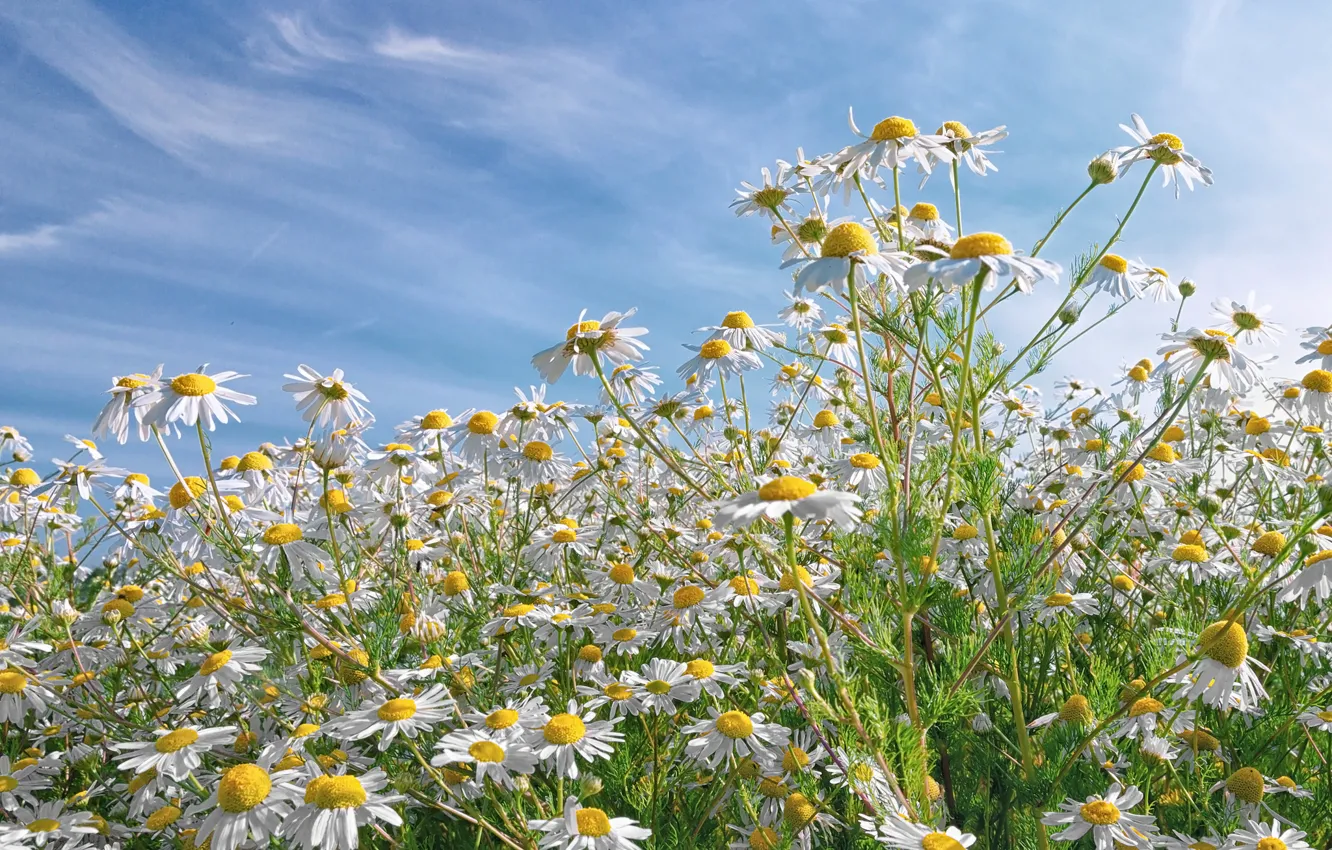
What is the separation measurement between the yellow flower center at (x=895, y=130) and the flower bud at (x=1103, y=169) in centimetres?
55

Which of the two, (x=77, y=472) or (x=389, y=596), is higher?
(x=77, y=472)

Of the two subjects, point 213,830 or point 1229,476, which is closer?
point 213,830

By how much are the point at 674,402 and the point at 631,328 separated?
73 centimetres

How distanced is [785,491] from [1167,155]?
2.20 m

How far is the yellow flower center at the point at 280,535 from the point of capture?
340 cm

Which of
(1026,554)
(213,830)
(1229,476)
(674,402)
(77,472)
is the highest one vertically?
(1229,476)

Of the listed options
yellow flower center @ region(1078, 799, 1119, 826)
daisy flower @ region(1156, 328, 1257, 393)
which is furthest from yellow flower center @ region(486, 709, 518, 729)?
daisy flower @ region(1156, 328, 1257, 393)

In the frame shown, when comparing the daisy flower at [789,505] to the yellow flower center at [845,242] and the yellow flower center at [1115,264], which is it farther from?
the yellow flower center at [1115,264]

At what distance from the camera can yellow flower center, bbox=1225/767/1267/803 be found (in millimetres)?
2773

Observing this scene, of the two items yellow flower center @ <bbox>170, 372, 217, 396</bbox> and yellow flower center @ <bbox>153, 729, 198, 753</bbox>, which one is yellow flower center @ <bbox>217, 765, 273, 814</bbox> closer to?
yellow flower center @ <bbox>153, 729, 198, 753</bbox>

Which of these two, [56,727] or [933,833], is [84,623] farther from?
[933,833]

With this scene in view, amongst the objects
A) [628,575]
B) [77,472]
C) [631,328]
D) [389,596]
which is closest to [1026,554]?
[631,328]

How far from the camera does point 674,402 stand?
3.73 metres

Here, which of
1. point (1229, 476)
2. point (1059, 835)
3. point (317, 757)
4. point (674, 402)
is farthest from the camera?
point (1229, 476)
